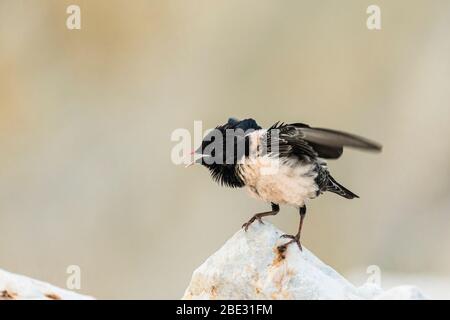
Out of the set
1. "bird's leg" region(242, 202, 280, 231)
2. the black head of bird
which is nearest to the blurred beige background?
"bird's leg" region(242, 202, 280, 231)

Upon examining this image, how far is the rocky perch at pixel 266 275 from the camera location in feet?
15.3

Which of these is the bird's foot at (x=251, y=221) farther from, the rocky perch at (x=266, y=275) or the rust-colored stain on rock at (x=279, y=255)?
the rust-colored stain on rock at (x=279, y=255)

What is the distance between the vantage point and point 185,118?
21.3 metres

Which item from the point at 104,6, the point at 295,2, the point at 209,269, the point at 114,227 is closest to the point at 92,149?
the point at 114,227

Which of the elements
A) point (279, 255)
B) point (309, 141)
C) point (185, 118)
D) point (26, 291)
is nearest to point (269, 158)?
point (309, 141)

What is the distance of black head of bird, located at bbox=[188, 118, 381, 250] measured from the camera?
205 inches

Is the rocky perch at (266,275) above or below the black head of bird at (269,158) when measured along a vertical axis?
below

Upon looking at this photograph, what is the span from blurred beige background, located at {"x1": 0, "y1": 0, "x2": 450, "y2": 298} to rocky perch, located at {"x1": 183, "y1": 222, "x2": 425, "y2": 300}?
39.9 feet

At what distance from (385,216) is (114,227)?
636 cm

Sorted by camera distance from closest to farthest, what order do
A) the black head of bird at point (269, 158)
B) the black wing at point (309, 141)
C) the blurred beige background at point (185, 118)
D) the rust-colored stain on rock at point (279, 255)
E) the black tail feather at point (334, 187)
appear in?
the black wing at point (309, 141) → the rust-colored stain on rock at point (279, 255) → the black head of bird at point (269, 158) → the black tail feather at point (334, 187) → the blurred beige background at point (185, 118)

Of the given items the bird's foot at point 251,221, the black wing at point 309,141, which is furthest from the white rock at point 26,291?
the black wing at point 309,141

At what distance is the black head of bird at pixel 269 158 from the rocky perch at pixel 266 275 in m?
0.12

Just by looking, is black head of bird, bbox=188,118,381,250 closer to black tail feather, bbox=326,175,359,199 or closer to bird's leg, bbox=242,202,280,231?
bird's leg, bbox=242,202,280,231

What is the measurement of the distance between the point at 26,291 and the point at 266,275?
53.6 inches
